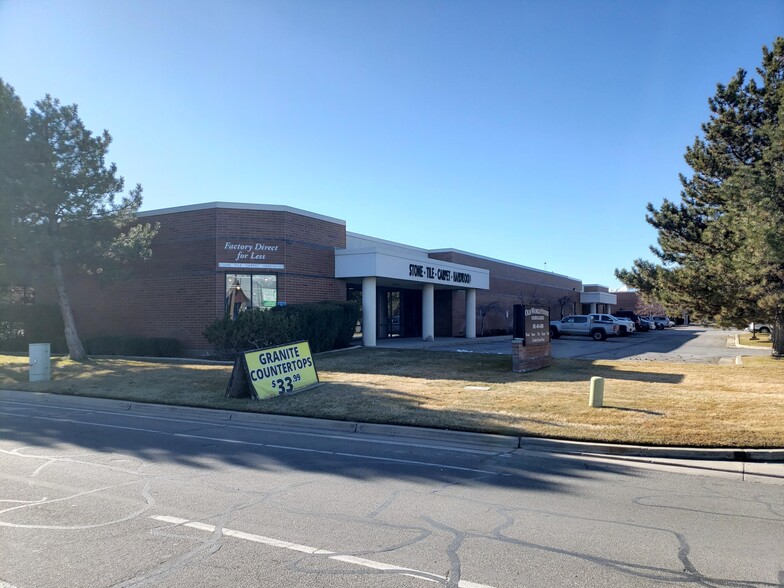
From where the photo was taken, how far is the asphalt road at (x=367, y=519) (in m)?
4.25

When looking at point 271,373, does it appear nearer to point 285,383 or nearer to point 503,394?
point 285,383

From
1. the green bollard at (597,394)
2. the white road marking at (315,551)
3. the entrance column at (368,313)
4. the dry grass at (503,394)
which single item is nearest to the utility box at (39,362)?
the dry grass at (503,394)

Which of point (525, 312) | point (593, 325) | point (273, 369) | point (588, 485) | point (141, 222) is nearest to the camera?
point (588, 485)

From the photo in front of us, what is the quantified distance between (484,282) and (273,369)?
23292mm

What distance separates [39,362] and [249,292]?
25.9 ft

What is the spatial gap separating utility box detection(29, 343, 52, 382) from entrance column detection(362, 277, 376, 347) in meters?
12.3

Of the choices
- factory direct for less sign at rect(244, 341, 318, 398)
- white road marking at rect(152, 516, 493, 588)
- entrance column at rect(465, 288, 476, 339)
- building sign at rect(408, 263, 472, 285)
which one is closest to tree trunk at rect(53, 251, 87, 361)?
factory direct for less sign at rect(244, 341, 318, 398)

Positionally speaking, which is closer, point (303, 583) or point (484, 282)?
point (303, 583)

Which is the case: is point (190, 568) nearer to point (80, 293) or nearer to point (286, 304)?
point (286, 304)

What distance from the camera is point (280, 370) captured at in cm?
1383

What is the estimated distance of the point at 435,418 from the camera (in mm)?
10555

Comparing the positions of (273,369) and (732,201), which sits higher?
(732,201)

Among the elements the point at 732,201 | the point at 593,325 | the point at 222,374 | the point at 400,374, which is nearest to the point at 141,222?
the point at 222,374

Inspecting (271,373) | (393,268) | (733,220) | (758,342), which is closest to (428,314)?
(393,268)
